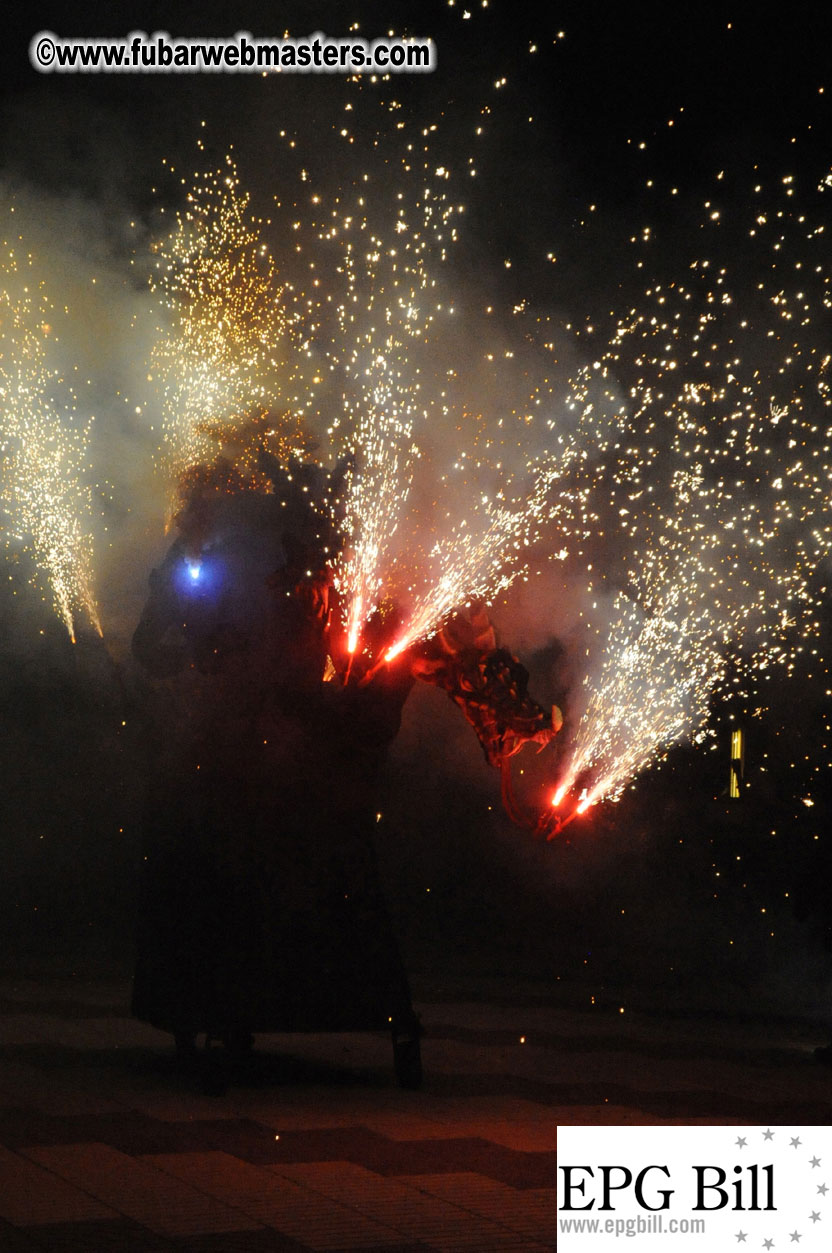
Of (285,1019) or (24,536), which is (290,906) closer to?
(285,1019)

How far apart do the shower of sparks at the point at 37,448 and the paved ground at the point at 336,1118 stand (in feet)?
12.9

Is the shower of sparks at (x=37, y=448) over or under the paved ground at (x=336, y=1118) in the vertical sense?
over

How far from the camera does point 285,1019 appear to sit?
25.0 feet

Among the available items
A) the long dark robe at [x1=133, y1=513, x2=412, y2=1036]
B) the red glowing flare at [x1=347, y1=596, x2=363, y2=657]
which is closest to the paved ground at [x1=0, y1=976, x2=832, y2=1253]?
the long dark robe at [x1=133, y1=513, x2=412, y2=1036]

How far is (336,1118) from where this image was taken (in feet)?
23.3

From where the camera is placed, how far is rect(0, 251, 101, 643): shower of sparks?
31.5 feet

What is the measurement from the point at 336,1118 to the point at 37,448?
6149 millimetres

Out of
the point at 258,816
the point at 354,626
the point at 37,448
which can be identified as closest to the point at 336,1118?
the point at 258,816

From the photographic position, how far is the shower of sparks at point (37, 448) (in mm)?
9602

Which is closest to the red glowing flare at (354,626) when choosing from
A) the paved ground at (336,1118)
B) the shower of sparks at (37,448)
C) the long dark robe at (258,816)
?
the long dark robe at (258,816)

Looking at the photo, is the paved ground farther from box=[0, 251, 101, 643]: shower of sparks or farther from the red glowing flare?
box=[0, 251, 101, 643]: shower of sparks

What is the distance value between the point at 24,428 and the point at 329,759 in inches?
167

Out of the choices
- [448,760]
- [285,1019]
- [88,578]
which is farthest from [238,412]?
[448,760]

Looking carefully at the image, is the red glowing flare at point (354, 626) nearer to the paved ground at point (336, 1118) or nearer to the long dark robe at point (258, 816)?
the long dark robe at point (258, 816)
